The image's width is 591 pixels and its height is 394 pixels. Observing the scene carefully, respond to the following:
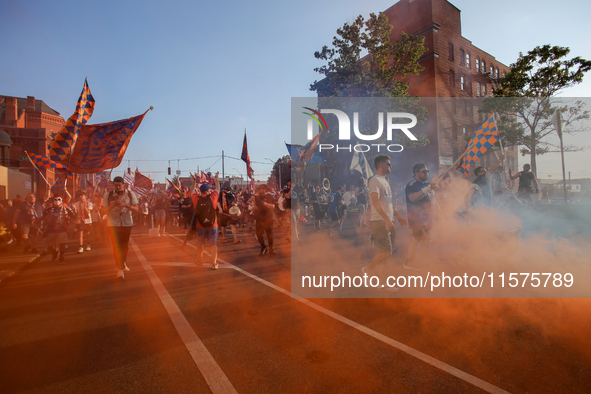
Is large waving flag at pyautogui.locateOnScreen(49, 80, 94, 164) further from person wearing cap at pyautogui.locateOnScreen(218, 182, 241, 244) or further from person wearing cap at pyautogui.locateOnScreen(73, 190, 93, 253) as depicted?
person wearing cap at pyautogui.locateOnScreen(218, 182, 241, 244)

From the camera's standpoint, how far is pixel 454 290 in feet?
16.0

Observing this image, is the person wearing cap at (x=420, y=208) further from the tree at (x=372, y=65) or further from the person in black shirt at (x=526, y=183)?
the tree at (x=372, y=65)

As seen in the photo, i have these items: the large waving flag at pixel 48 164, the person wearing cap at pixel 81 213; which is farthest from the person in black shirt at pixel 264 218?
the person wearing cap at pixel 81 213

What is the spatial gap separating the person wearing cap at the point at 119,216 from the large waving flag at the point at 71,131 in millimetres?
2426

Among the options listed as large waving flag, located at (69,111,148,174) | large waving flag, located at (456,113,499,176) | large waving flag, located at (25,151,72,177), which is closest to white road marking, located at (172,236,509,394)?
large waving flag, located at (456,113,499,176)

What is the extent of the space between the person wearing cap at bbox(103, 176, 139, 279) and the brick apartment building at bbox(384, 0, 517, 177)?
24961mm

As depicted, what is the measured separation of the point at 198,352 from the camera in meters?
3.20

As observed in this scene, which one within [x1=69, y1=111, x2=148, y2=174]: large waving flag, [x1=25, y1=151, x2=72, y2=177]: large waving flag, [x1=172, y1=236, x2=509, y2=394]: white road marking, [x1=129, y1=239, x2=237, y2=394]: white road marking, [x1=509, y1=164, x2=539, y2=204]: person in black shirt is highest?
[x1=69, y1=111, x2=148, y2=174]: large waving flag

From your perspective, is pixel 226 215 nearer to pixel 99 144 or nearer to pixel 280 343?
pixel 99 144

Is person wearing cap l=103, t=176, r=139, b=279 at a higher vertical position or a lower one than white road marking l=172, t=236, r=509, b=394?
higher

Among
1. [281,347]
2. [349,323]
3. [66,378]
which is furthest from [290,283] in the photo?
[66,378]

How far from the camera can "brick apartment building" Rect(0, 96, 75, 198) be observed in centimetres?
3556

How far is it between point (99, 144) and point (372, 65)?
1850 centimetres

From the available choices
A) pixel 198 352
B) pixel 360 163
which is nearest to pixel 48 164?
pixel 198 352
